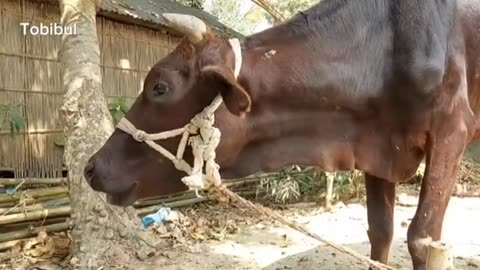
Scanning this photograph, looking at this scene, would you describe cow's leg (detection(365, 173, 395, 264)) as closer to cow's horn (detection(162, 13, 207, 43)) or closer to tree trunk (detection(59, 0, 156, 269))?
cow's horn (detection(162, 13, 207, 43))

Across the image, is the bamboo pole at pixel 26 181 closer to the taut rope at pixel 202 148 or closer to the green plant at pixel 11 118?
the green plant at pixel 11 118

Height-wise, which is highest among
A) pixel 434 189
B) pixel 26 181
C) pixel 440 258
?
pixel 434 189

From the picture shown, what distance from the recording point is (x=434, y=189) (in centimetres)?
278

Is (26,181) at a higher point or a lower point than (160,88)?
lower

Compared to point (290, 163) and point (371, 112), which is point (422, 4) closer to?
point (371, 112)

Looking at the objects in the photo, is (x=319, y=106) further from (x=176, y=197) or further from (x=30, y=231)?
(x=176, y=197)

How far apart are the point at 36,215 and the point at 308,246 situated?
2.74m

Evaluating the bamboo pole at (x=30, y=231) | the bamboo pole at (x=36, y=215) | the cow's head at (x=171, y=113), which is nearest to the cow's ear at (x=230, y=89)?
the cow's head at (x=171, y=113)

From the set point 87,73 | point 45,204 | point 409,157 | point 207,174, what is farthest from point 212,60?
point 45,204

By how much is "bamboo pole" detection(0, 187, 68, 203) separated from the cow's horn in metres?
3.50

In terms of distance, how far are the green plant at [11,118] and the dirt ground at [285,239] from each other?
2.60 metres

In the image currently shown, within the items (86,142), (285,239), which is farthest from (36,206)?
(285,239)

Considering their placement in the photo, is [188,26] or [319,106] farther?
[319,106]

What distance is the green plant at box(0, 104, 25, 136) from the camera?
713cm
